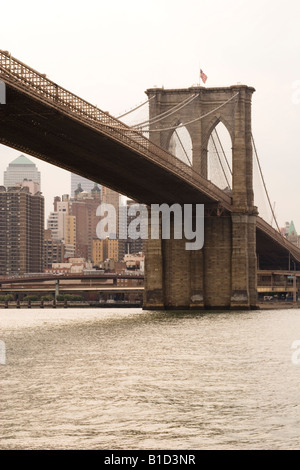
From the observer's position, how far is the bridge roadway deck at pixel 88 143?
35375mm

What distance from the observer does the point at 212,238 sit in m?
66.5

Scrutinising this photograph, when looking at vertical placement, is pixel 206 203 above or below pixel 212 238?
above

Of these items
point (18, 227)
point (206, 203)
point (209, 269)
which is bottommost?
point (209, 269)

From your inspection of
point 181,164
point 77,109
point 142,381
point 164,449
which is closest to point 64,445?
point 164,449

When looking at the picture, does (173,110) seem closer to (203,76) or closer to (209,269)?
(203,76)

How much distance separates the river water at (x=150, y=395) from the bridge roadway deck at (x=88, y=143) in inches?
358

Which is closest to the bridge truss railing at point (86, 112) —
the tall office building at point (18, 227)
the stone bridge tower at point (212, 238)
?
the stone bridge tower at point (212, 238)

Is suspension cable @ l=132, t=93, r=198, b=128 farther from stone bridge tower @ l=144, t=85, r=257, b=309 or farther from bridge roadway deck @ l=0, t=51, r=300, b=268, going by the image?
bridge roadway deck @ l=0, t=51, r=300, b=268

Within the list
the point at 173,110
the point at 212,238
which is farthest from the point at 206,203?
the point at 173,110

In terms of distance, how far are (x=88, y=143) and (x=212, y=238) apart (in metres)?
22.9

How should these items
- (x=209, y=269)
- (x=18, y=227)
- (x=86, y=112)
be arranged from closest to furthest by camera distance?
(x=86, y=112), (x=209, y=269), (x=18, y=227)

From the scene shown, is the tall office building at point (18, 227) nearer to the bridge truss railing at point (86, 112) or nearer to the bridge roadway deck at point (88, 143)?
the bridge roadway deck at point (88, 143)

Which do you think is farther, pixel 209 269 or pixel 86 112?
pixel 209 269
